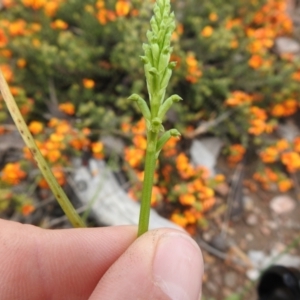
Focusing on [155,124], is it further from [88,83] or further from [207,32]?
[207,32]

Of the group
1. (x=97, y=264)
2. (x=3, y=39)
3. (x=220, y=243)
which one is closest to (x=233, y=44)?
(x=220, y=243)

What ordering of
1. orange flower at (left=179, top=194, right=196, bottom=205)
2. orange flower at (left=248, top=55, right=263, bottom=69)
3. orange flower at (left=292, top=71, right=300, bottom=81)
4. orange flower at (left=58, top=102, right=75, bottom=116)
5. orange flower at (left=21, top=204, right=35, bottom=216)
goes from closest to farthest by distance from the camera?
orange flower at (left=21, top=204, right=35, bottom=216)
orange flower at (left=179, top=194, right=196, bottom=205)
orange flower at (left=58, top=102, right=75, bottom=116)
orange flower at (left=248, top=55, right=263, bottom=69)
orange flower at (left=292, top=71, right=300, bottom=81)

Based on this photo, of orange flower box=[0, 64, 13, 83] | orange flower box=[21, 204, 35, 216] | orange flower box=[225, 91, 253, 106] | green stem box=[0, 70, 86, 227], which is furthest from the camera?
orange flower box=[225, 91, 253, 106]

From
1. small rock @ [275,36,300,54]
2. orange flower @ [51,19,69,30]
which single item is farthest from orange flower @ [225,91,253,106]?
orange flower @ [51,19,69,30]

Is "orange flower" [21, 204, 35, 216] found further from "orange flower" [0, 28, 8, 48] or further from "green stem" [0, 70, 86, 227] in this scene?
"green stem" [0, 70, 86, 227]

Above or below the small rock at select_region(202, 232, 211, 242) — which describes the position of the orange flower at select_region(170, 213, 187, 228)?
above

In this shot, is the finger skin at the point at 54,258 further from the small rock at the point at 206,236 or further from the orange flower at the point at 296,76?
the orange flower at the point at 296,76

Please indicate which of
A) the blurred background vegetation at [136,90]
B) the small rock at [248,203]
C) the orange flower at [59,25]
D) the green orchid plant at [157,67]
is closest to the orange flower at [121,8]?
the blurred background vegetation at [136,90]
